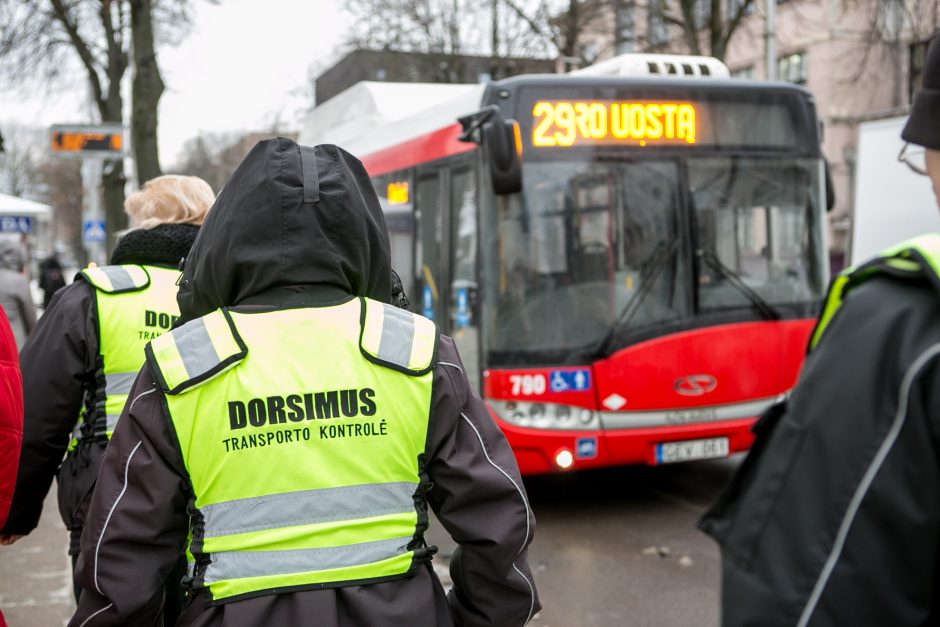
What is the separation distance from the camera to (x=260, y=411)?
2.04 m

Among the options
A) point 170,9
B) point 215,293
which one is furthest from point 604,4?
point 215,293

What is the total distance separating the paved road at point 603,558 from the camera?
517 centimetres

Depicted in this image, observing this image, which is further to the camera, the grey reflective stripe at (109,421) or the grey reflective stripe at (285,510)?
the grey reflective stripe at (109,421)

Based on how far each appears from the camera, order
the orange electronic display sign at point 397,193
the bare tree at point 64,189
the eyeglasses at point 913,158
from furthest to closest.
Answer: the bare tree at point 64,189
the orange electronic display sign at point 397,193
the eyeglasses at point 913,158

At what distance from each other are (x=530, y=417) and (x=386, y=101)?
531 centimetres

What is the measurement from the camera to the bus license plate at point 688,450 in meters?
6.75

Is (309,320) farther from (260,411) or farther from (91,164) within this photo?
(91,164)

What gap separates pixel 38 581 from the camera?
18.5ft

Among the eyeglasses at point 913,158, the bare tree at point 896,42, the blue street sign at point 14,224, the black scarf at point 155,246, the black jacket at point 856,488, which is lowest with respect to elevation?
the blue street sign at point 14,224

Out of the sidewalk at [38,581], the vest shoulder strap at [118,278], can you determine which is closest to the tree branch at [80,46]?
the sidewalk at [38,581]

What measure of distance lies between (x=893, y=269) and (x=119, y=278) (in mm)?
2594

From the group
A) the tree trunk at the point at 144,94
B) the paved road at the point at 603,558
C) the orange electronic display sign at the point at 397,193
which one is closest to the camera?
the paved road at the point at 603,558

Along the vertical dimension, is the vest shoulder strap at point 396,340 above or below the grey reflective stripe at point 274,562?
above

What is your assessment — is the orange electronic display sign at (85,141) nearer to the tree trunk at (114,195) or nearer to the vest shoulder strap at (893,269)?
the tree trunk at (114,195)
